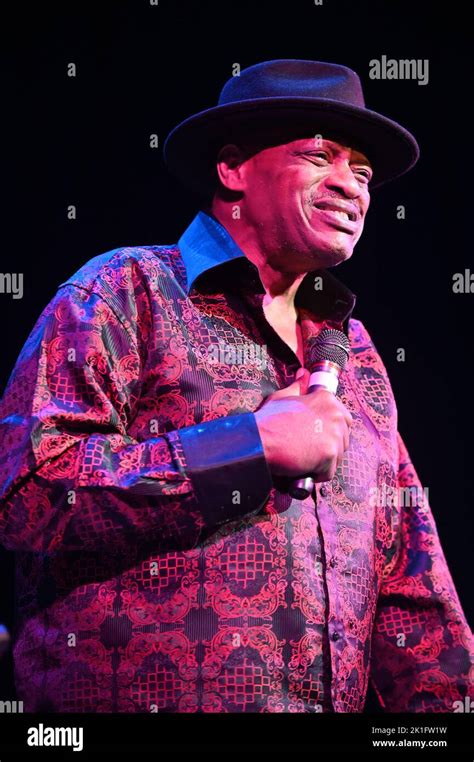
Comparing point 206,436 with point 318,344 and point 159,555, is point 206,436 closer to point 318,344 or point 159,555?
point 159,555

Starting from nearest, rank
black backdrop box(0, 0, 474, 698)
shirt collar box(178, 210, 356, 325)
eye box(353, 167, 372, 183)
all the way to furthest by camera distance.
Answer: shirt collar box(178, 210, 356, 325), eye box(353, 167, 372, 183), black backdrop box(0, 0, 474, 698)

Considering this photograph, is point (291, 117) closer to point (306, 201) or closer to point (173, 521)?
point (306, 201)

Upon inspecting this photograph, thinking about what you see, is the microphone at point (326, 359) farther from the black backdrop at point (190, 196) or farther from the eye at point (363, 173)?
the black backdrop at point (190, 196)

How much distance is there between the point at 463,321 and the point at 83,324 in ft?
5.75

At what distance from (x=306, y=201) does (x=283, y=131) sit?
21cm

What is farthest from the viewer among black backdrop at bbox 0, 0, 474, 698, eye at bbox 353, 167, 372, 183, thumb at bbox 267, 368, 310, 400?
black backdrop at bbox 0, 0, 474, 698

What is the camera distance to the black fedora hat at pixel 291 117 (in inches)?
92.3

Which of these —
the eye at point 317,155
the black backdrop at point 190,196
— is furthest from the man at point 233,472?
the black backdrop at point 190,196

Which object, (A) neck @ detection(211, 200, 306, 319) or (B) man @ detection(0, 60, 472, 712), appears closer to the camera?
(B) man @ detection(0, 60, 472, 712)

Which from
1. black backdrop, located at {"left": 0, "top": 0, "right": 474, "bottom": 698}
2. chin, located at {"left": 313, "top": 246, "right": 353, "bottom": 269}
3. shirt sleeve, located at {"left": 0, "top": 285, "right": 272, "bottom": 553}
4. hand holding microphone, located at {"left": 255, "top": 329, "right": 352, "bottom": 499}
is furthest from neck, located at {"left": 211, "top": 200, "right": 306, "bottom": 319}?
black backdrop, located at {"left": 0, "top": 0, "right": 474, "bottom": 698}

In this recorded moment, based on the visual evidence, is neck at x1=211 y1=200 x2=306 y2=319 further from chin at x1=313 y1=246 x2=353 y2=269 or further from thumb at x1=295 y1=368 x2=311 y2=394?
thumb at x1=295 y1=368 x2=311 y2=394

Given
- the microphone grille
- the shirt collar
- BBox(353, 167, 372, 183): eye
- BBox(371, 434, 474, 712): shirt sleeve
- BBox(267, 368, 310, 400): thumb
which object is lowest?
BBox(371, 434, 474, 712): shirt sleeve

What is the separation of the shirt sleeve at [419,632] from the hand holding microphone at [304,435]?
52 centimetres

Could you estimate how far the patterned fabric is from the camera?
1.86 m
